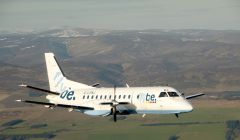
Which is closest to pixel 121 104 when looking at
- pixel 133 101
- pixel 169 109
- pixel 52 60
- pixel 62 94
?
pixel 133 101

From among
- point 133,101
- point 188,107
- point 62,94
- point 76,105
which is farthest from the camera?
point 62,94

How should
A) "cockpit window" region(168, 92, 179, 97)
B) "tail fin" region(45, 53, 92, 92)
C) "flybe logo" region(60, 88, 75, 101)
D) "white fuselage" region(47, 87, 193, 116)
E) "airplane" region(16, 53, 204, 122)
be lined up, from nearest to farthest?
"white fuselage" region(47, 87, 193, 116) < "airplane" region(16, 53, 204, 122) < "cockpit window" region(168, 92, 179, 97) < "flybe logo" region(60, 88, 75, 101) < "tail fin" region(45, 53, 92, 92)

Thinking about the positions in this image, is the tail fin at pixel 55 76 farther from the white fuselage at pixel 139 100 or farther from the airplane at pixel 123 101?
the white fuselage at pixel 139 100

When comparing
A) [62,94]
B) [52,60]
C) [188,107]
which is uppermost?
[52,60]

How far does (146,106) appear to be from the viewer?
320 feet

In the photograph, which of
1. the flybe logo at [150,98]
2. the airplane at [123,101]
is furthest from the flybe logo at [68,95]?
the flybe logo at [150,98]

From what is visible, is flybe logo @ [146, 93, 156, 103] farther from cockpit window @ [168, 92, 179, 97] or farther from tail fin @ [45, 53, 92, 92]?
tail fin @ [45, 53, 92, 92]

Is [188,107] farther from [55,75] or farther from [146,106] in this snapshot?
[55,75]

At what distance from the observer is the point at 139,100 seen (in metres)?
98.1

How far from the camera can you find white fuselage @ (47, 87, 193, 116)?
94438mm

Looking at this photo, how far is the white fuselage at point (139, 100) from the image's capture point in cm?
9444

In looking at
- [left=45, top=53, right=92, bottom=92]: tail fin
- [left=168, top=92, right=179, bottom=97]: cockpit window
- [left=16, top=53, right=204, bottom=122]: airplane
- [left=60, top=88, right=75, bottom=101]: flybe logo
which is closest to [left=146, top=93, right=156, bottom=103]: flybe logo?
[left=16, top=53, right=204, bottom=122]: airplane

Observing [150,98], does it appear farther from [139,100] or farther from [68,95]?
[68,95]

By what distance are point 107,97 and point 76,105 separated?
7.42 m
